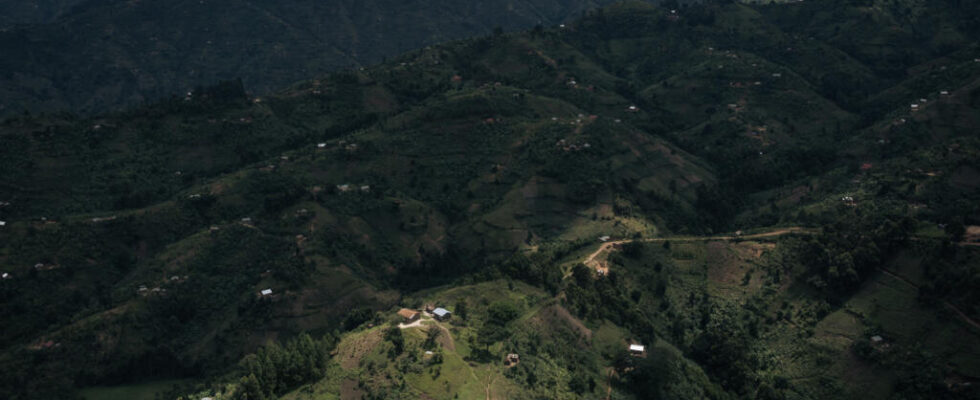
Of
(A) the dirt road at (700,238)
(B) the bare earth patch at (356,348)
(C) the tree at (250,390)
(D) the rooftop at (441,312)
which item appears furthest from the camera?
(A) the dirt road at (700,238)

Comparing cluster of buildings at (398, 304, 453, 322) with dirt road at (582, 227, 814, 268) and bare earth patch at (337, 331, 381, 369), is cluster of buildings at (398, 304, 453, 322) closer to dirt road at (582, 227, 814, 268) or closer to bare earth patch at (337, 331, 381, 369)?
bare earth patch at (337, 331, 381, 369)

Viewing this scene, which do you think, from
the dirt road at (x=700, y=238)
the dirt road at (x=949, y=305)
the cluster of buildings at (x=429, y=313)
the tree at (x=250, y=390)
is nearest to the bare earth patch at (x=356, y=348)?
the cluster of buildings at (x=429, y=313)

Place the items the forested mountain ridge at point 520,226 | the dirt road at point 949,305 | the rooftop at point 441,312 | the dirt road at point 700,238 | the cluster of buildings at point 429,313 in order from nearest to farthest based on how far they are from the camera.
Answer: the dirt road at point 949,305 → the forested mountain ridge at point 520,226 → the cluster of buildings at point 429,313 → the rooftop at point 441,312 → the dirt road at point 700,238

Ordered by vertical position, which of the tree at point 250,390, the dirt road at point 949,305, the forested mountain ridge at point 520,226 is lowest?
the forested mountain ridge at point 520,226

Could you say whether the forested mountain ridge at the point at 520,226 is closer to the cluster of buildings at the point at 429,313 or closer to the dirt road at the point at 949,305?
the dirt road at the point at 949,305

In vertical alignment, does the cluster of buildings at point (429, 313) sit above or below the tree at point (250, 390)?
below

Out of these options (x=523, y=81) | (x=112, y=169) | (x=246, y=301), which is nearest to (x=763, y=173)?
(x=523, y=81)

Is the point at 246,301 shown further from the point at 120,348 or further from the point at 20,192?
the point at 20,192

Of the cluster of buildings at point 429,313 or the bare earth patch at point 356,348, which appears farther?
the cluster of buildings at point 429,313

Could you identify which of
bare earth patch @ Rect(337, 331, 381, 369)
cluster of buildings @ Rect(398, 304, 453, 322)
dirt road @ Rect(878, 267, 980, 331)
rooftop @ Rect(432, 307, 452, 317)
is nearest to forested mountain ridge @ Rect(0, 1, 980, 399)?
bare earth patch @ Rect(337, 331, 381, 369)
